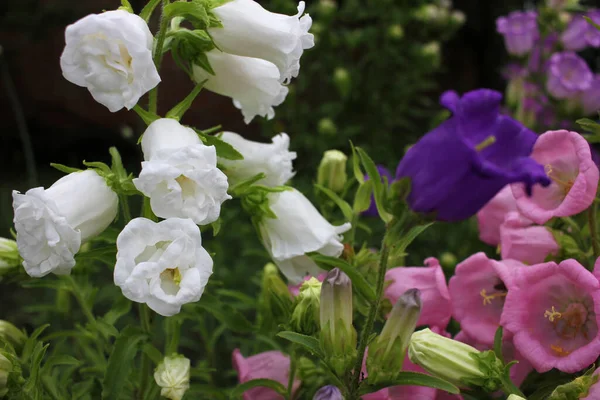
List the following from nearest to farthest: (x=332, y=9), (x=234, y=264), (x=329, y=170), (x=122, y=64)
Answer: (x=122, y=64) < (x=329, y=170) < (x=234, y=264) < (x=332, y=9)

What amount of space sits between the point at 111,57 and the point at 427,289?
0.39 meters

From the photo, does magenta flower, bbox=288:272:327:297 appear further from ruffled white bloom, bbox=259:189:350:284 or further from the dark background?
the dark background

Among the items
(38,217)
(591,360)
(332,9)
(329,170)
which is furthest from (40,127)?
(591,360)

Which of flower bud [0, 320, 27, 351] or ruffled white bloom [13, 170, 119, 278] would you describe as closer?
ruffled white bloom [13, 170, 119, 278]

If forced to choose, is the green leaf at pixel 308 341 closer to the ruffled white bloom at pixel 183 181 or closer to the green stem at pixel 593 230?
the ruffled white bloom at pixel 183 181

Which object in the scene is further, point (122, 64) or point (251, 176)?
point (251, 176)

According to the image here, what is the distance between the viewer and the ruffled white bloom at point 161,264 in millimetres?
520

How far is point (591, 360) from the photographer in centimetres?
60

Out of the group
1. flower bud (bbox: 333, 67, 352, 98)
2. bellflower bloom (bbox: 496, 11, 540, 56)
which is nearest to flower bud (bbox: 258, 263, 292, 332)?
flower bud (bbox: 333, 67, 352, 98)

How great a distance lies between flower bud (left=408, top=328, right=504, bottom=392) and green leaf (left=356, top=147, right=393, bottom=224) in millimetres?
127

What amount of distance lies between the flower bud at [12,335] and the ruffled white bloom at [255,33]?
356 millimetres

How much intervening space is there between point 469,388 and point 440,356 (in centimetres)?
5

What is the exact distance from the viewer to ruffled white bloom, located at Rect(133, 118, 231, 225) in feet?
1.74

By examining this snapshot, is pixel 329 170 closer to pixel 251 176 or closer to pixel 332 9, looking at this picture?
pixel 251 176
